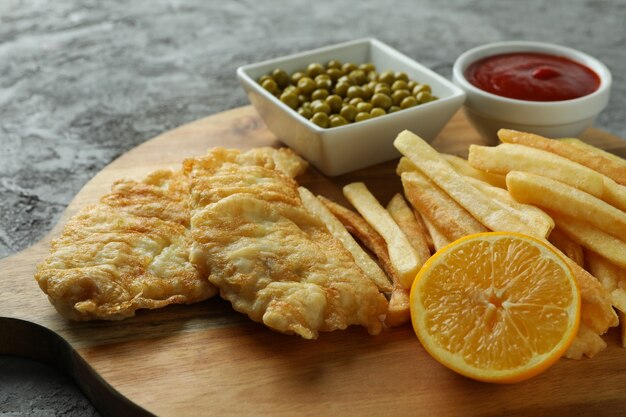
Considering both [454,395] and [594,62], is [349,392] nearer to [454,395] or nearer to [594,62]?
[454,395]

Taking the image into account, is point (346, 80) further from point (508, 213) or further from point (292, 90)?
point (508, 213)

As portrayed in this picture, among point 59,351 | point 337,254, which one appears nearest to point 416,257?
point 337,254

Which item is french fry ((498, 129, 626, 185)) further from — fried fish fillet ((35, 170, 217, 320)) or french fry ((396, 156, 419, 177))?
fried fish fillet ((35, 170, 217, 320))

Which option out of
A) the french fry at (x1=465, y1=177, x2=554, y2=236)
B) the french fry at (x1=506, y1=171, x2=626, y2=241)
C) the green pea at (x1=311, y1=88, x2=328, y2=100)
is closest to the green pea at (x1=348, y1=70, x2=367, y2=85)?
the green pea at (x1=311, y1=88, x2=328, y2=100)

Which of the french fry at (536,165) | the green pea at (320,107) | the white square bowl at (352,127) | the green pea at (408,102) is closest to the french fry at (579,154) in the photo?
the french fry at (536,165)

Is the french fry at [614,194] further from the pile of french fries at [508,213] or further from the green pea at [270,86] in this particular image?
the green pea at [270,86]
